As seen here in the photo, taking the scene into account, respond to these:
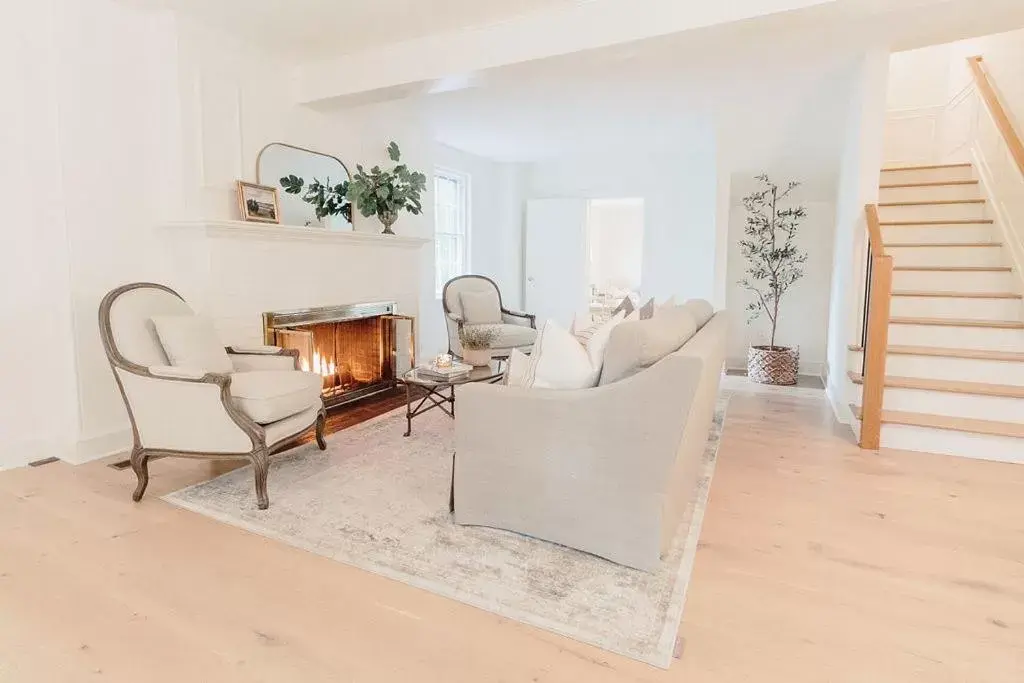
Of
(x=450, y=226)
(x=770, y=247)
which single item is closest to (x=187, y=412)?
(x=450, y=226)

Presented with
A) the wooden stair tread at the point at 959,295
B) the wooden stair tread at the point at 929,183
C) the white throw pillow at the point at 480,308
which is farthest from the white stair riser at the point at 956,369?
the white throw pillow at the point at 480,308

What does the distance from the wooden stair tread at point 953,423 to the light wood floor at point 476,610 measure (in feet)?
2.14

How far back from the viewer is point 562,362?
2.26 metres

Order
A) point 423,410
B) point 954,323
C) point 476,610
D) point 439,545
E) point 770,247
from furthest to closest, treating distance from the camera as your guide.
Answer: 1. point 770,247
2. point 954,323
3. point 423,410
4. point 439,545
5. point 476,610

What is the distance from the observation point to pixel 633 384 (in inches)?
77.9

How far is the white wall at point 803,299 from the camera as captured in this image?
228 inches

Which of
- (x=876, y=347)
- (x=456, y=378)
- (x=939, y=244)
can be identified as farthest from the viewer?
(x=939, y=244)

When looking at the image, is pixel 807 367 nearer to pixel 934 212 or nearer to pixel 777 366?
pixel 777 366

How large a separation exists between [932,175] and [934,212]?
1.86ft

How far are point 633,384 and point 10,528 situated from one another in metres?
2.60

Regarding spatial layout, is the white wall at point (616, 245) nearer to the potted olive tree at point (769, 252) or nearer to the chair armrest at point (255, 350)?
the potted olive tree at point (769, 252)

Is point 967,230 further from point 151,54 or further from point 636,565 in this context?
point 151,54

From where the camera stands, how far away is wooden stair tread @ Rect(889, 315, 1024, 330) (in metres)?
3.75

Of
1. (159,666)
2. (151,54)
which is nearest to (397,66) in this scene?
(151,54)
